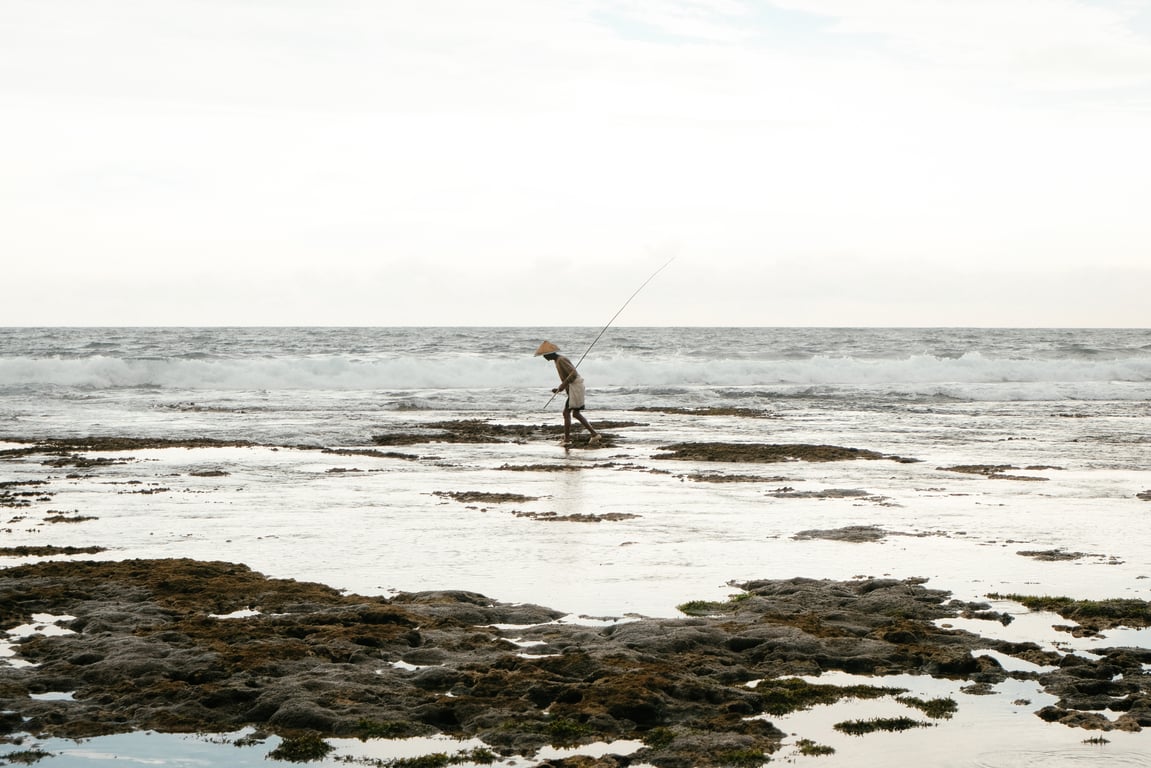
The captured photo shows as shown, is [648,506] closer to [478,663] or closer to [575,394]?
[478,663]

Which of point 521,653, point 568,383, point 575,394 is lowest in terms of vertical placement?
point 521,653

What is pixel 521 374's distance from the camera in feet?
142

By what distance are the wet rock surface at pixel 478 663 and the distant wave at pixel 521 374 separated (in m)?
32.4

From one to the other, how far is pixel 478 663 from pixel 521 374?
1479 inches

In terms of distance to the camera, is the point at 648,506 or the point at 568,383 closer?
the point at 648,506

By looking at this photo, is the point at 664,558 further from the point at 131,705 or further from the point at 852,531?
the point at 131,705

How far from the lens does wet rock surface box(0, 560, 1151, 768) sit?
4.99 m

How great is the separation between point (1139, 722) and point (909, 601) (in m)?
2.29

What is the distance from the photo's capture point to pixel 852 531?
32.6ft

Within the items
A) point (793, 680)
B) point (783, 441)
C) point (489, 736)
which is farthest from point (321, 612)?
point (783, 441)

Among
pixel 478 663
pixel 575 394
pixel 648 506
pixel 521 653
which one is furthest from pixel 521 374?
pixel 478 663

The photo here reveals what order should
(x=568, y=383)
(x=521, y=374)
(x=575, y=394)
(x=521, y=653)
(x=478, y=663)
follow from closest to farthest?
(x=478, y=663) → (x=521, y=653) → (x=568, y=383) → (x=575, y=394) → (x=521, y=374)

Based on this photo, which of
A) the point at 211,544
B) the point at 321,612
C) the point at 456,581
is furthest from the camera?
the point at 211,544

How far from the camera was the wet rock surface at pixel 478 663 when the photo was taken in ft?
16.4
